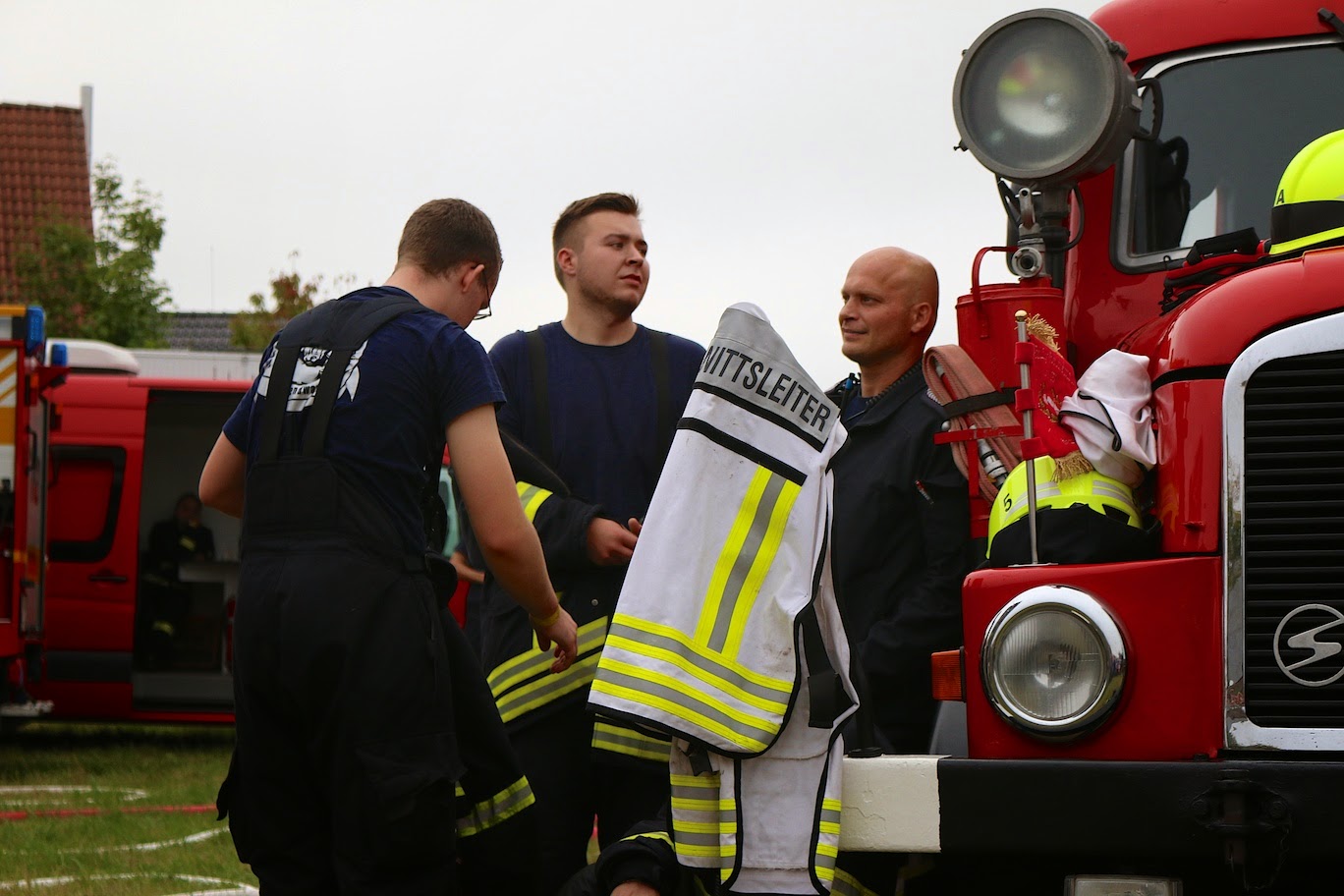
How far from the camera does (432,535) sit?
14.1 ft

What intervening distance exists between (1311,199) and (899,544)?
130cm

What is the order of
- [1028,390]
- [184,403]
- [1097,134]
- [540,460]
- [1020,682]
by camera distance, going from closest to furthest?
[1020,682] → [1028,390] → [1097,134] → [540,460] → [184,403]

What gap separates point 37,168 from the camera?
30.9m

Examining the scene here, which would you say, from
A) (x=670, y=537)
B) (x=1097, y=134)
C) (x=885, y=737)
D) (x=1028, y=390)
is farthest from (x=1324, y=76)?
(x=670, y=537)

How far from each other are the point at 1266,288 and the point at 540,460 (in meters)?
2.00

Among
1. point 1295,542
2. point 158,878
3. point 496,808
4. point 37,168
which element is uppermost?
point 37,168

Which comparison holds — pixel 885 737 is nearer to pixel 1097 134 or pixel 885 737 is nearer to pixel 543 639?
pixel 543 639

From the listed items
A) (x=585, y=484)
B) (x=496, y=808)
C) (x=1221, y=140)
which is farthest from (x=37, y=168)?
(x=496, y=808)

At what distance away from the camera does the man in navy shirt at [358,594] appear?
3.62m

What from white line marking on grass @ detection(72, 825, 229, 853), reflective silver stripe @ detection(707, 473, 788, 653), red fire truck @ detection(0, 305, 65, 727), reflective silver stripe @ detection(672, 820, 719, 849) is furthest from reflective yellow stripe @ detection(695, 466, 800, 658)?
red fire truck @ detection(0, 305, 65, 727)

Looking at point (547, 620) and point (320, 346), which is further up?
point (320, 346)

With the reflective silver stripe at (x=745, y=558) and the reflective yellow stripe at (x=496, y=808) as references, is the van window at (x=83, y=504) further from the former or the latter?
the reflective silver stripe at (x=745, y=558)

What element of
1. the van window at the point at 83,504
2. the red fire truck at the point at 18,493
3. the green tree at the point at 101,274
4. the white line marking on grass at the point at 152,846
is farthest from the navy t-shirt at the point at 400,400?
the green tree at the point at 101,274

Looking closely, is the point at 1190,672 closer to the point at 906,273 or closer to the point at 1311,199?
the point at 1311,199
